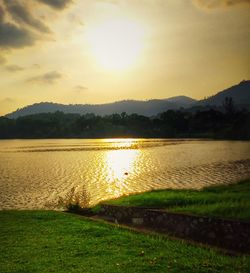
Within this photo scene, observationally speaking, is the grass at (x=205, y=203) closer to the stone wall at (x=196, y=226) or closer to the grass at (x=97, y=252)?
the stone wall at (x=196, y=226)

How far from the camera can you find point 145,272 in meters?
11.9

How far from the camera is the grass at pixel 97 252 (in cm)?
1246

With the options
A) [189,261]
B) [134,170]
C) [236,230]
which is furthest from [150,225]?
[134,170]

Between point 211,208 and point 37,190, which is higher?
point 211,208

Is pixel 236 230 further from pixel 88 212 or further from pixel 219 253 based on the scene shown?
pixel 88 212

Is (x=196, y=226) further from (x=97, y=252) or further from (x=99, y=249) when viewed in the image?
(x=97, y=252)

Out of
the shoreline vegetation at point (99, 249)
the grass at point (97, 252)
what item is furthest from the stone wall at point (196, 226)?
the grass at point (97, 252)

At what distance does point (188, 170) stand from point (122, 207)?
133 ft

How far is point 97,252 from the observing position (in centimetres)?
1447

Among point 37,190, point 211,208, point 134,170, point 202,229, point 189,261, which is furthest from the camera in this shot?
point 134,170

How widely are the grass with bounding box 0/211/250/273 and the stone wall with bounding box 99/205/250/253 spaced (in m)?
1.52

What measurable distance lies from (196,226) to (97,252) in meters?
5.28

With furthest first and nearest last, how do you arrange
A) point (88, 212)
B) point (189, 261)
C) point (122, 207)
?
point (88, 212) → point (122, 207) → point (189, 261)

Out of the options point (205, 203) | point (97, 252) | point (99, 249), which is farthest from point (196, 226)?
point (205, 203)
